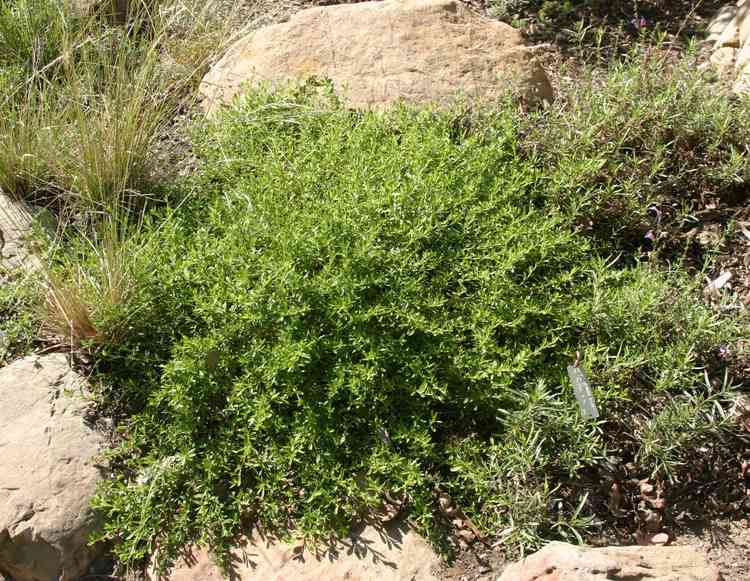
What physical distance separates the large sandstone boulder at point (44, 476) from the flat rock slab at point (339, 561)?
408 mm

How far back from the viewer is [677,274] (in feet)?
13.0

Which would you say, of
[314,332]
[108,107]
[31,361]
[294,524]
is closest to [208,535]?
[294,524]

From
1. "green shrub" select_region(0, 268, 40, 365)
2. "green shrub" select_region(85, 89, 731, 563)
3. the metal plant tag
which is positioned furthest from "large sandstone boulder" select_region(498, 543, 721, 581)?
"green shrub" select_region(0, 268, 40, 365)

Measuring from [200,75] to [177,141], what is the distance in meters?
0.81

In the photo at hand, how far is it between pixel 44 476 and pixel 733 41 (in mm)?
5035

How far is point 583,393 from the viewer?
10.1ft

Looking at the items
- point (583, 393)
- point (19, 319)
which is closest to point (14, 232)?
point (19, 319)

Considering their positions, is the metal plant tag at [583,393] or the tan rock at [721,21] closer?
the metal plant tag at [583,393]

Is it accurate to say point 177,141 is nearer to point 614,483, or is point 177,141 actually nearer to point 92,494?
point 92,494

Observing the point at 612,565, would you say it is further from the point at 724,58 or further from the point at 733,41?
the point at 733,41

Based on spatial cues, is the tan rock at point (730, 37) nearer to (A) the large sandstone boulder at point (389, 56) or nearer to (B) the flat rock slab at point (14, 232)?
(A) the large sandstone boulder at point (389, 56)

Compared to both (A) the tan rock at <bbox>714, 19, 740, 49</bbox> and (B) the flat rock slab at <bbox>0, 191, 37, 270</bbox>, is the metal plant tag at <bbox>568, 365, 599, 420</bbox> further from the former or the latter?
(A) the tan rock at <bbox>714, 19, 740, 49</bbox>

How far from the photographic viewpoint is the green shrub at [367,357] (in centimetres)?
314

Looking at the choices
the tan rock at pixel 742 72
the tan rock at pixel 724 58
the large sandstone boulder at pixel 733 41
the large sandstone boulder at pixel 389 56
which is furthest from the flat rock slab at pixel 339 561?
the tan rock at pixel 724 58
